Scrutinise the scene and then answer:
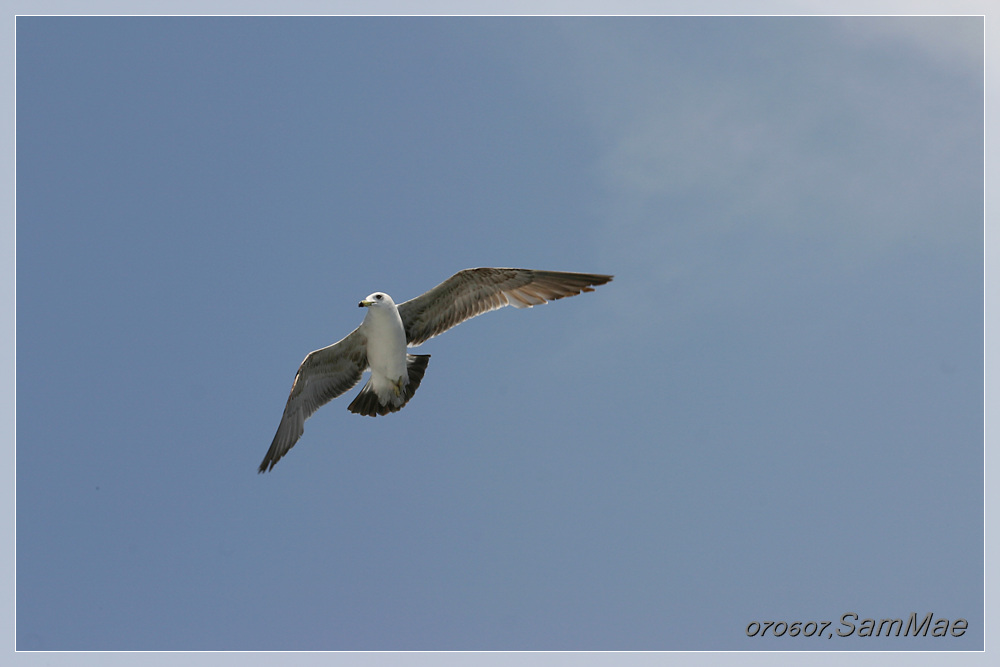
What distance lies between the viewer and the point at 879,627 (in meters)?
8.84

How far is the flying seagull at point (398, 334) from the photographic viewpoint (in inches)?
384

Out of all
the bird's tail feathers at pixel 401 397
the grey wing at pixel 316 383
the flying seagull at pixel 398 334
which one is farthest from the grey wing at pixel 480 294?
the grey wing at pixel 316 383

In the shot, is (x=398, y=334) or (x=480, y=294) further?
(x=480, y=294)

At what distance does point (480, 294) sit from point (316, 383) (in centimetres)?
284

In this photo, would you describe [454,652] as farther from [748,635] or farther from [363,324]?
[363,324]

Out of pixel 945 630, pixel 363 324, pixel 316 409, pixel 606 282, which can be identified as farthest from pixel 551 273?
pixel 945 630

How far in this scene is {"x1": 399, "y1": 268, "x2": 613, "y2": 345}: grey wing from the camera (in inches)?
385

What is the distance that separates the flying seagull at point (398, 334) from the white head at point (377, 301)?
13 mm

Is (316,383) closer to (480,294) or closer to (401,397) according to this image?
(401,397)

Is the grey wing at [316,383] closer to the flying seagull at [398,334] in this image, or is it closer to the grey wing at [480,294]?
the flying seagull at [398,334]

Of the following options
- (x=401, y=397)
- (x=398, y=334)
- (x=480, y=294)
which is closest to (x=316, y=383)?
(x=401, y=397)

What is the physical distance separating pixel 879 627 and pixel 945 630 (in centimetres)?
74

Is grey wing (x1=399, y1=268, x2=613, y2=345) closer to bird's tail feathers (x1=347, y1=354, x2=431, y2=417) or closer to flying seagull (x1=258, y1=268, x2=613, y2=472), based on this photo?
flying seagull (x1=258, y1=268, x2=613, y2=472)

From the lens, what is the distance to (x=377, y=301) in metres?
9.55
